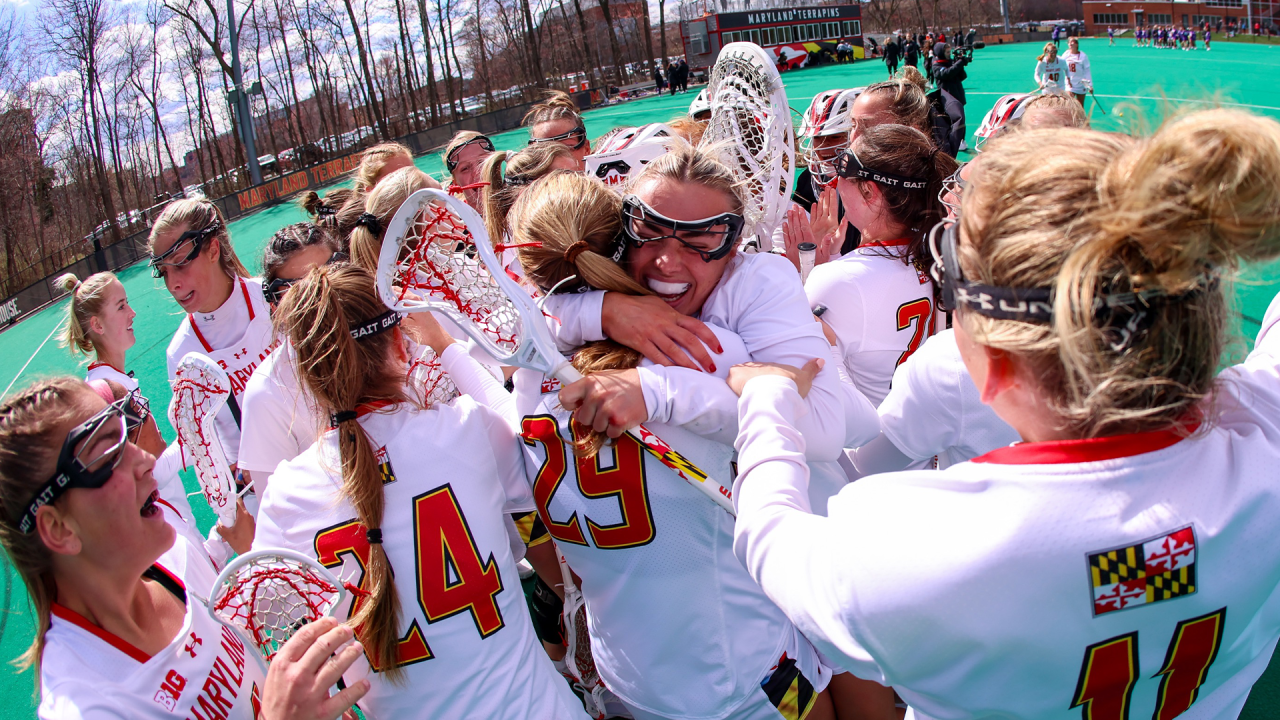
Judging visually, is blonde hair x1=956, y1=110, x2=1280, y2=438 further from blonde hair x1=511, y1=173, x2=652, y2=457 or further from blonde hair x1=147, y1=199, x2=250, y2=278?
blonde hair x1=147, y1=199, x2=250, y2=278

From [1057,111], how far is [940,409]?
2.99 metres

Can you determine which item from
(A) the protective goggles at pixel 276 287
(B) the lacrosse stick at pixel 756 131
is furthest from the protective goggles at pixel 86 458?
(B) the lacrosse stick at pixel 756 131

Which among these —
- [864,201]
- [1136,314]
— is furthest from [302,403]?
[1136,314]

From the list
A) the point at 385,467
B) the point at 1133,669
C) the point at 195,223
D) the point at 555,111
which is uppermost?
the point at 555,111

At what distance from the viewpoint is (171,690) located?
1.63 m

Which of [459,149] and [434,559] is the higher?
[459,149]

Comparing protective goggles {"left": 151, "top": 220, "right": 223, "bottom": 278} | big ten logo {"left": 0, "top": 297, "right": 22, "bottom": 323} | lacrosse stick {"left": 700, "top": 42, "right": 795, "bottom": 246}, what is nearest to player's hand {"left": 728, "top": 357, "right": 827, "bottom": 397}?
lacrosse stick {"left": 700, "top": 42, "right": 795, "bottom": 246}

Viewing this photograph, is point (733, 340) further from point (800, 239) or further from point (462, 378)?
point (800, 239)

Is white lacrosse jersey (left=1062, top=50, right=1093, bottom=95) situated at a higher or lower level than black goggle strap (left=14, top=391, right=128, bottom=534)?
higher

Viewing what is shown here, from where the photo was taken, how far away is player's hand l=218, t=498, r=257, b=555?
3027mm

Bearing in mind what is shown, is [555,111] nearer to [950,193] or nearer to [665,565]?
[950,193]

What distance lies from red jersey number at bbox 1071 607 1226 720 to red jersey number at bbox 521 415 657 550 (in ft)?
2.99

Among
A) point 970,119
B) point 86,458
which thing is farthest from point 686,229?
point 970,119

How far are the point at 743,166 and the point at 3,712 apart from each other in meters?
4.54
